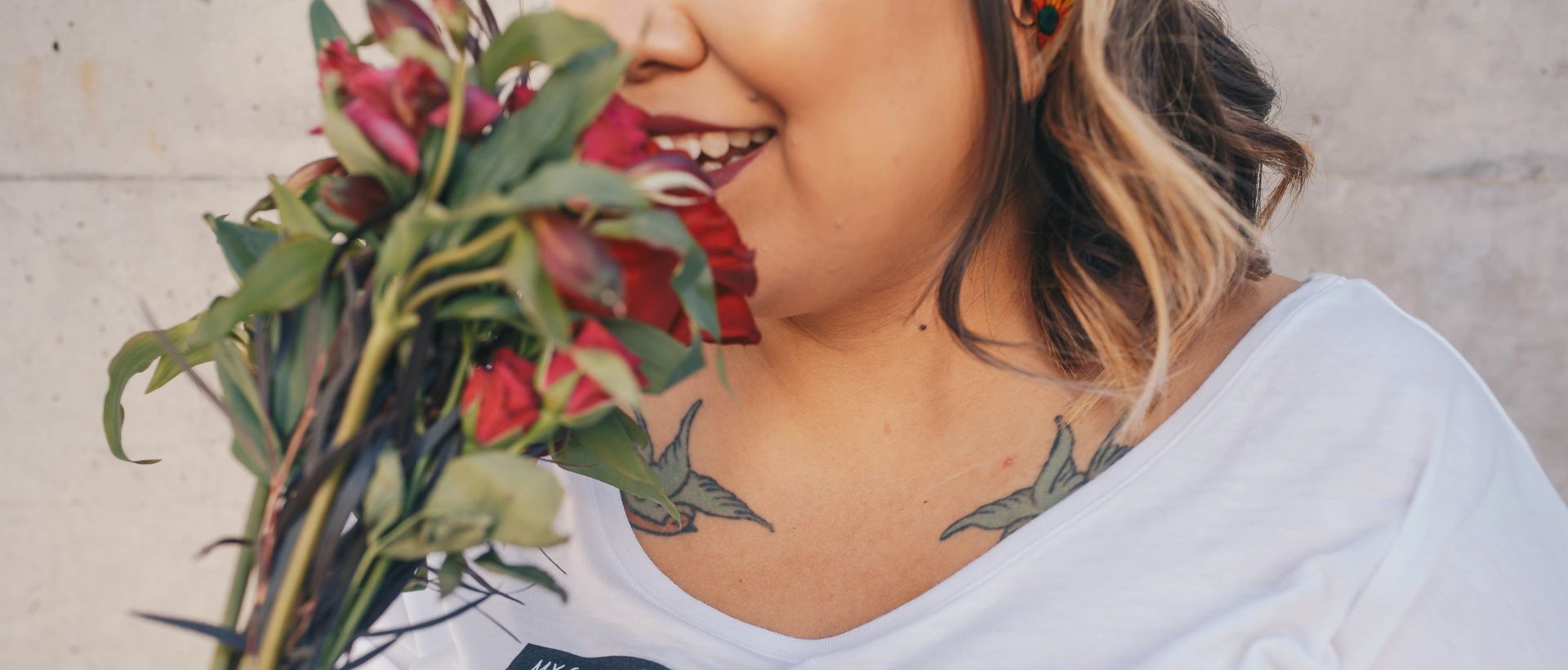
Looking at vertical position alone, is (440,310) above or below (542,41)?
below

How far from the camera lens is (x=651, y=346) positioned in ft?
1.73

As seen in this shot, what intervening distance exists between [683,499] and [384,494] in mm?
668

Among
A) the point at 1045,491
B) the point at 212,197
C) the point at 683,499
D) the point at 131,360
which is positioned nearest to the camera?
the point at 131,360

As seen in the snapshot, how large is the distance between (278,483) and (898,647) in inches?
22.0

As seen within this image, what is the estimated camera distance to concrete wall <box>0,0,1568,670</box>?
172cm

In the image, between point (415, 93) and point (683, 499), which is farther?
point (683, 499)

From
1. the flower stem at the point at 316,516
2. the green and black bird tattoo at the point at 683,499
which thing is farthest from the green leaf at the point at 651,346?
the green and black bird tattoo at the point at 683,499

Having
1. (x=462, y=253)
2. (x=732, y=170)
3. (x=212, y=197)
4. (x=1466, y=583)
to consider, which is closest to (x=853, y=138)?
(x=732, y=170)

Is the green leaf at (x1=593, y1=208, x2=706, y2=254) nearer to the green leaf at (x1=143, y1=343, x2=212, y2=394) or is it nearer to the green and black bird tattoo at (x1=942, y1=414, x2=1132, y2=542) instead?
the green leaf at (x1=143, y1=343, x2=212, y2=394)

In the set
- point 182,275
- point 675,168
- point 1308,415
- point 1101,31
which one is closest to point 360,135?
point 675,168

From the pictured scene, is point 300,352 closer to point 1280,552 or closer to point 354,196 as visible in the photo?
point 354,196

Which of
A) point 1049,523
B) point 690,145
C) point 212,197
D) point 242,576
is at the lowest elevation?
point 212,197

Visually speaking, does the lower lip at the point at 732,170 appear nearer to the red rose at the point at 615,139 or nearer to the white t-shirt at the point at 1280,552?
the red rose at the point at 615,139

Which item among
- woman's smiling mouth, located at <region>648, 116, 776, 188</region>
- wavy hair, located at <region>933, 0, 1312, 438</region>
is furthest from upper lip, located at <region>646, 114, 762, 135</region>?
wavy hair, located at <region>933, 0, 1312, 438</region>
